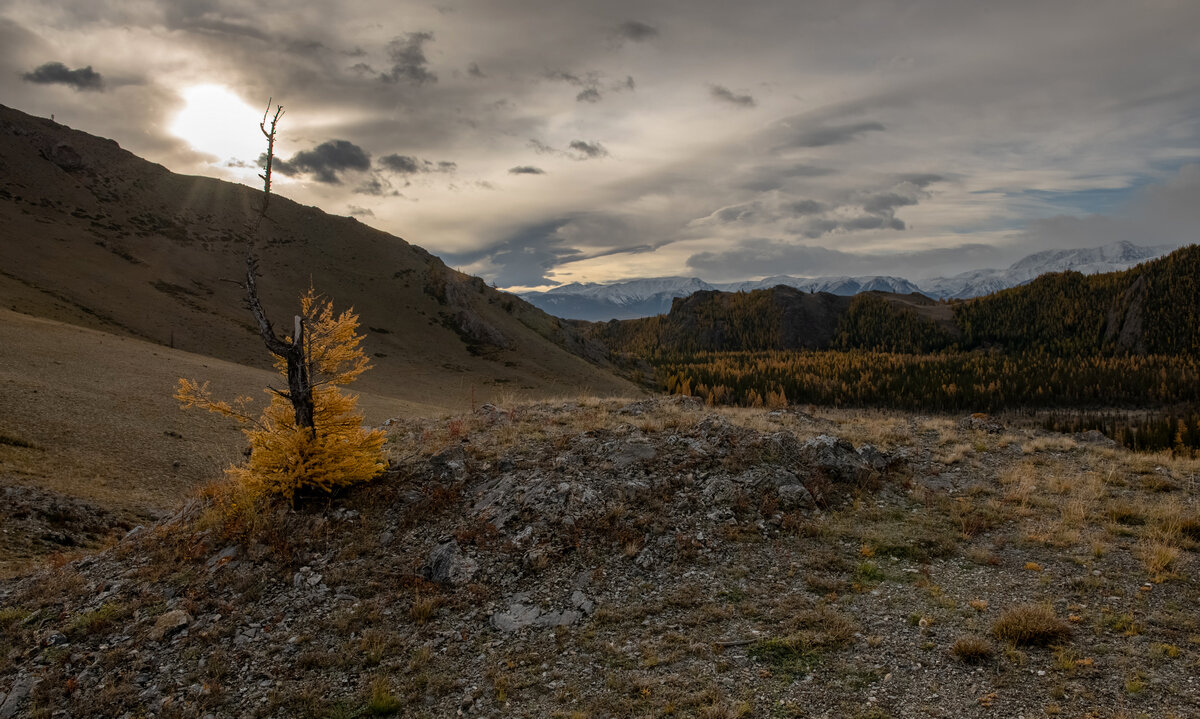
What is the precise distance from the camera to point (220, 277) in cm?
6988

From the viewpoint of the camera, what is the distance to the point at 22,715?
8.27 m

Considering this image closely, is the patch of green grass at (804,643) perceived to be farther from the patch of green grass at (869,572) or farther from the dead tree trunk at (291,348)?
the dead tree trunk at (291,348)

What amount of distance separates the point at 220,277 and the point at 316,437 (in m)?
72.1

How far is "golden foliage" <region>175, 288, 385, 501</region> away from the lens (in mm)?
12586

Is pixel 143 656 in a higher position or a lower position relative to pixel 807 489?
lower

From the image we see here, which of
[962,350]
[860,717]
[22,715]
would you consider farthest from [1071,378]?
[22,715]

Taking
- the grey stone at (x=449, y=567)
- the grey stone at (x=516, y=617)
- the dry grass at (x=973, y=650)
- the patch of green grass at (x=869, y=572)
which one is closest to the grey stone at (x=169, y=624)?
the grey stone at (x=449, y=567)

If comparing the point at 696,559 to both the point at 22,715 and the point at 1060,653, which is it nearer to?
the point at 1060,653

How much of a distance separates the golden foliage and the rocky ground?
838 millimetres

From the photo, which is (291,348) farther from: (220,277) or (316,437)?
(220,277)

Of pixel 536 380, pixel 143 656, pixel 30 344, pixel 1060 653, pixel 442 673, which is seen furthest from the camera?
pixel 536 380

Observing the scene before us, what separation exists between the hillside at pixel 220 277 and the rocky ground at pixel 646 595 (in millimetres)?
36445

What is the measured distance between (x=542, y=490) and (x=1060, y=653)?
9881mm

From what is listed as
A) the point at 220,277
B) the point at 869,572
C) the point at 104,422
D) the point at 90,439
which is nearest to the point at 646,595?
the point at 869,572
